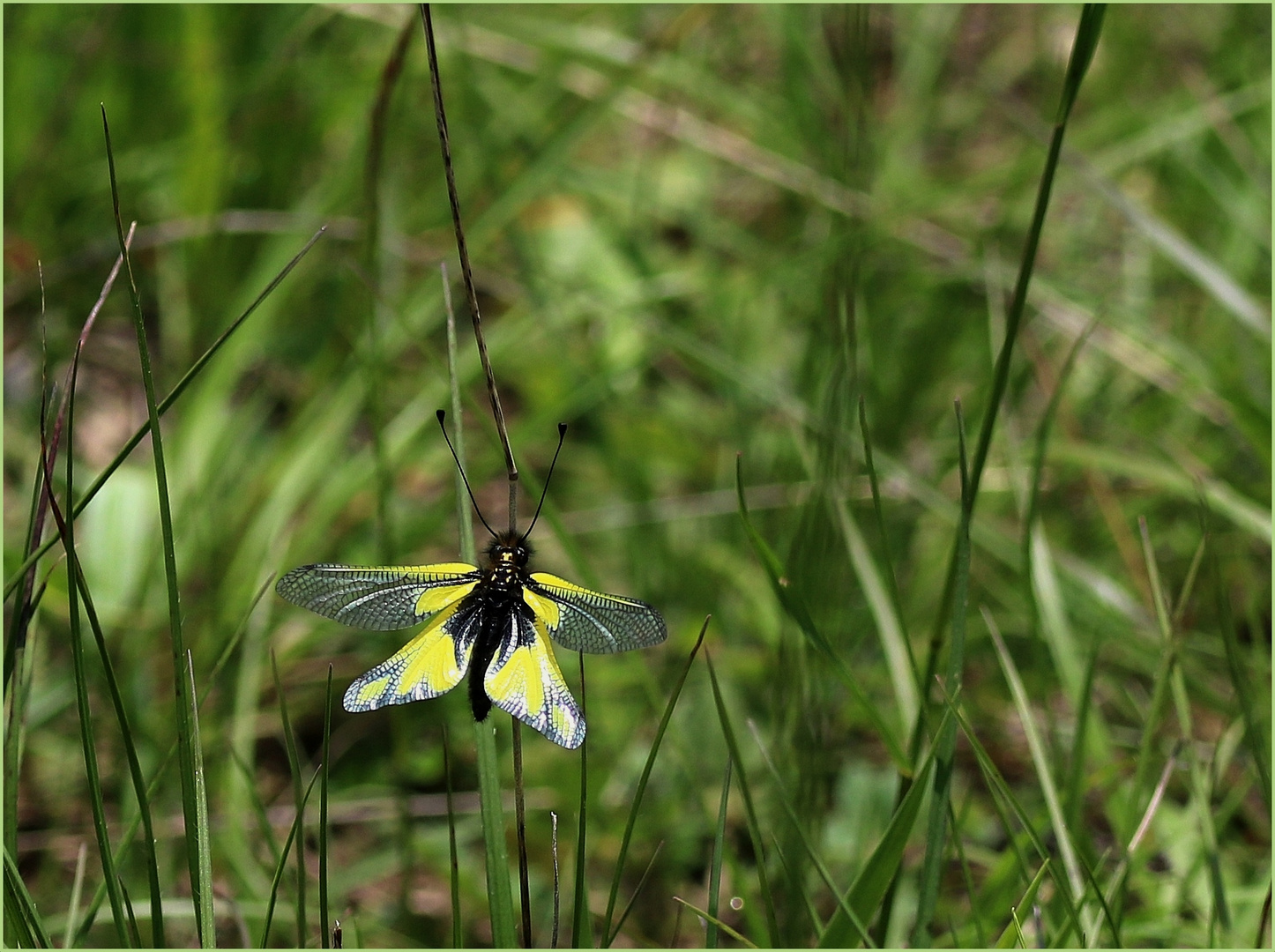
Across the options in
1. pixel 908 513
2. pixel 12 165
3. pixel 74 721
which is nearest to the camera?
pixel 74 721

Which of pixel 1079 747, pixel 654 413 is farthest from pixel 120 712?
pixel 654 413

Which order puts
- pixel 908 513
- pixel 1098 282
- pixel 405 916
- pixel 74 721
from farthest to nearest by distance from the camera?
pixel 1098 282 → pixel 908 513 → pixel 74 721 → pixel 405 916

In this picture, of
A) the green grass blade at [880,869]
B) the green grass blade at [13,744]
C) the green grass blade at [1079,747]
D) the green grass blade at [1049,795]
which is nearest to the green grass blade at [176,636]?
the green grass blade at [13,744]

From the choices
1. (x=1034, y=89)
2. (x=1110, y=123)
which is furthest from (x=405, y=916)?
(x=1034, y=89)

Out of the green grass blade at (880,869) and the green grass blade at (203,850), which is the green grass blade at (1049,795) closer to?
the green grass blade at (880,869)

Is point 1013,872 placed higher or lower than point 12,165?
lower

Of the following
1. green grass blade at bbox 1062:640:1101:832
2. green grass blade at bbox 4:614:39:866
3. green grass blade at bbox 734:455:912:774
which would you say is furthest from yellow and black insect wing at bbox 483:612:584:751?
green grass blade at bbox 1062:640:1101:832

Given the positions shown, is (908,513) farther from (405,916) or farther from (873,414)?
(405,916)
